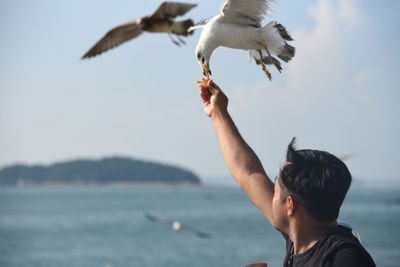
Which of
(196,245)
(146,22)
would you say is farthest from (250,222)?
(146,22)

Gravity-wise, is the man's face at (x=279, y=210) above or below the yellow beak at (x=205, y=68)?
below

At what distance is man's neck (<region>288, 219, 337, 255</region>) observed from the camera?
1.63m

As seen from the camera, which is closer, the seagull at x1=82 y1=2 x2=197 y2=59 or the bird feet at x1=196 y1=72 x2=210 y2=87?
the bird feet at x1=196 y1=72 x2=210 y2=87

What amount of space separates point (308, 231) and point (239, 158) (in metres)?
0.43

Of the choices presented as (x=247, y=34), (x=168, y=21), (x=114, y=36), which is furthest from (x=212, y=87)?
(x=114, y=36)

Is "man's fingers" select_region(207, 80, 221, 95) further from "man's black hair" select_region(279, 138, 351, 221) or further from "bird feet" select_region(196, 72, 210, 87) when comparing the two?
"man's black hair" select_region(279, 138, 351, 221)

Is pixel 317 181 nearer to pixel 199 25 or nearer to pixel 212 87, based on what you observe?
pixel 212 87

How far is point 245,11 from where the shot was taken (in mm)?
2338

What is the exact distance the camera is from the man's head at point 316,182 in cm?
156

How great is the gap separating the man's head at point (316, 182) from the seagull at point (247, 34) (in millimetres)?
664

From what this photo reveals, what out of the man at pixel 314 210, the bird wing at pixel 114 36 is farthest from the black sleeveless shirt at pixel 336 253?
the bird wing at pixel 114 36

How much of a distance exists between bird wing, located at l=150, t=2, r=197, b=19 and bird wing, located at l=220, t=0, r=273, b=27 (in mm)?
4320

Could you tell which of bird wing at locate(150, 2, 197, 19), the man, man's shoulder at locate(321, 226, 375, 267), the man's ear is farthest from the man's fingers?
bird wing at locate(150, 2, 197, 19)

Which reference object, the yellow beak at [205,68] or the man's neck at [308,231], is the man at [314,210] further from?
the yellow beak at [205,68]
